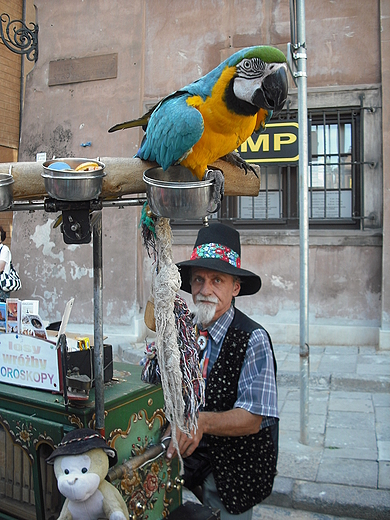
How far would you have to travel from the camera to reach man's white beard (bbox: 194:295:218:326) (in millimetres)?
2275

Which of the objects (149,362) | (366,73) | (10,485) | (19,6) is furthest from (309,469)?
(19,6)

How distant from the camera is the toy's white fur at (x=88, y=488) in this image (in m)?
1.58

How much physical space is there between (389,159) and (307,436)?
3.74 meters

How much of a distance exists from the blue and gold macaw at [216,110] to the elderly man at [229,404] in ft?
2.07

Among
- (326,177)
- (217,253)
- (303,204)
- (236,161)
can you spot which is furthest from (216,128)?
(326,177)

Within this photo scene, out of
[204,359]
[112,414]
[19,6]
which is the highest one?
[19,6]

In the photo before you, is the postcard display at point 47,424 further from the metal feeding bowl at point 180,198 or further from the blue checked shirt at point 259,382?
the metal feeding bowl at point 180,198

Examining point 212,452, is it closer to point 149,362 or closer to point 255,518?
point 149,362

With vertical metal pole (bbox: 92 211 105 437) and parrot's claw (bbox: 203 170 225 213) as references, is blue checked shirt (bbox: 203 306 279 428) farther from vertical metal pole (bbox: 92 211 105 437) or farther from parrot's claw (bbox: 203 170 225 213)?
parrot's claw (bbox: 203 170 225 213)

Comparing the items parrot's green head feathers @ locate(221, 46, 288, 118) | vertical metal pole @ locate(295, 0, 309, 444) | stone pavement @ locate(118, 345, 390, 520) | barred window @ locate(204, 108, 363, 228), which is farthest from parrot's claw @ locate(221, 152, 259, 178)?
barred window @ locate(204, 108, 363, 228)

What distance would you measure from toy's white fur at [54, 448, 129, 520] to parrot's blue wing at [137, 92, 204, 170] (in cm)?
103

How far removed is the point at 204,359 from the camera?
2.23 m

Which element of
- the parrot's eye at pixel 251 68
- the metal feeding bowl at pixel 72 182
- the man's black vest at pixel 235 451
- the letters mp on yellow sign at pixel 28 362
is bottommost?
the man's black vest at pixel 235 451

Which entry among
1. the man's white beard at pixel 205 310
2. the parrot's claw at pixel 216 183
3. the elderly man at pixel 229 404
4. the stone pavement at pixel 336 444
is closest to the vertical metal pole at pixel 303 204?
the stone pavement at pixel 336 444
